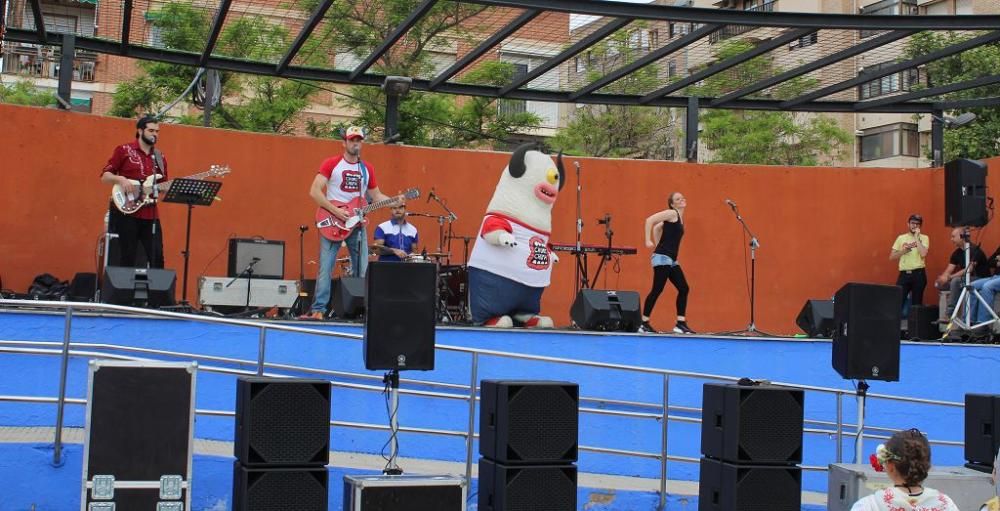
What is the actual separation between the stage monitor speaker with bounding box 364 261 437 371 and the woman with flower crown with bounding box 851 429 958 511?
2.64 m

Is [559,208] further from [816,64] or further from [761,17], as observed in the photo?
[761,17]

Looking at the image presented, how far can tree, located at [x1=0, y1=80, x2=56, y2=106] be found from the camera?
102ft

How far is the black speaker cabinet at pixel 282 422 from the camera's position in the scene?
586cm

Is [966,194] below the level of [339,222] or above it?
above

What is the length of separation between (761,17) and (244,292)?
620cm

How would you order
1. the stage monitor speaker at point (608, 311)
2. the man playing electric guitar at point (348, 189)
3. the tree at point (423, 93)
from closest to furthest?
the stage monitor speaker at point (608, 311), the man playing electric guitar at point (348, 189), the tree at point (423, 93)

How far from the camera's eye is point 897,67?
12.6m

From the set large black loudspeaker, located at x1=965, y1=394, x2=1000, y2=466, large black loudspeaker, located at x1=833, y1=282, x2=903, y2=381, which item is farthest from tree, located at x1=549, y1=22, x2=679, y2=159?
large black loudspeaker, located at x1=965, y1=394, x2=1000, y2=466

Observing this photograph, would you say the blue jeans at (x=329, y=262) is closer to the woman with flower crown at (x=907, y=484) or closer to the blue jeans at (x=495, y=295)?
the blue jeans at (x=495, y=295)

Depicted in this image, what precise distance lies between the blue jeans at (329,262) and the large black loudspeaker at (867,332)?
496cm

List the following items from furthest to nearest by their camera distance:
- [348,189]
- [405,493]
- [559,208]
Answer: [559,208], [348,189], [405,493]

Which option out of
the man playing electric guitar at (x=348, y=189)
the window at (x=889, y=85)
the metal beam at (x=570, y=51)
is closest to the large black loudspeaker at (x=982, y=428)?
the metal beam at (x=570, y=51)

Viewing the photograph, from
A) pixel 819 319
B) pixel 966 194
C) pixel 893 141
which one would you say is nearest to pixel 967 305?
pixel 966 194

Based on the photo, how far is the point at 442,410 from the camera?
943 centimetres
